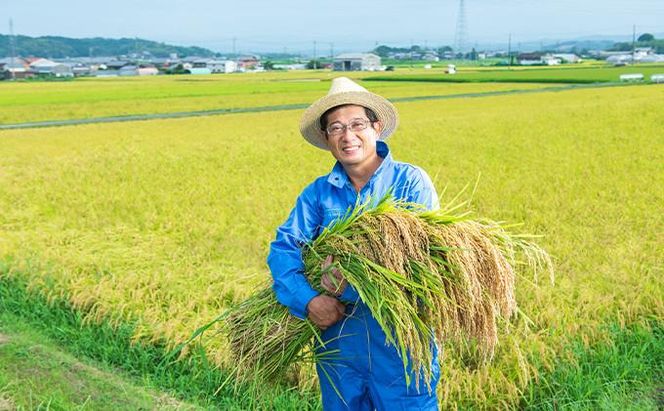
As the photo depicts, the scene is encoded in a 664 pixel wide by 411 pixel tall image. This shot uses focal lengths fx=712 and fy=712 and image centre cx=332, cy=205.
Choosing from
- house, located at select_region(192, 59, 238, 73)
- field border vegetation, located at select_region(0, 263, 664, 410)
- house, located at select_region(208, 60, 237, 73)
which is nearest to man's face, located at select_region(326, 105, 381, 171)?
field border vegetation, located at select_region(0, 263, 664, 410)

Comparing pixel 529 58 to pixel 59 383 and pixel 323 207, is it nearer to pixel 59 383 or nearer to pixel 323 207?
pixel 59 383

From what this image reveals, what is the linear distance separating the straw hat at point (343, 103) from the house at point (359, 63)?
90.5 m

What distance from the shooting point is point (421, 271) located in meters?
2.24

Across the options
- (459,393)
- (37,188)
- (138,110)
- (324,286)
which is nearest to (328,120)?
(324,286)

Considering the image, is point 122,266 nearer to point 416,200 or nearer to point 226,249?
point 226,249

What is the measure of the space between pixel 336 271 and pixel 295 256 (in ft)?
0.51

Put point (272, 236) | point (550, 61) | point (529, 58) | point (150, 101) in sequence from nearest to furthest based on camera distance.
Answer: point (272, 236), point (150, 101), point (550, 61), point (529, 58)

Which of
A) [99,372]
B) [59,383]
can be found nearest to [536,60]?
[99,372]

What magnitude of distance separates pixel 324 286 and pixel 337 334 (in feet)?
0.69

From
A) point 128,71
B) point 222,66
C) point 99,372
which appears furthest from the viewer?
point 222,66

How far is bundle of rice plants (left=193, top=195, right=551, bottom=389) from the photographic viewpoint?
2191 millimetres

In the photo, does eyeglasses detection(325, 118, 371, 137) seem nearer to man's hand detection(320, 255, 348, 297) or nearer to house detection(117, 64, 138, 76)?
man's hand detection(320, 255, 348, 297)

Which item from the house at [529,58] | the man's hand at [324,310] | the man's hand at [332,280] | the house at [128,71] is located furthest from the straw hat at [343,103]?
the house at [529,58]

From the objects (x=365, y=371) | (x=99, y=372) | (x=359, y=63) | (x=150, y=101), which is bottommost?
(x=99, y=372)
